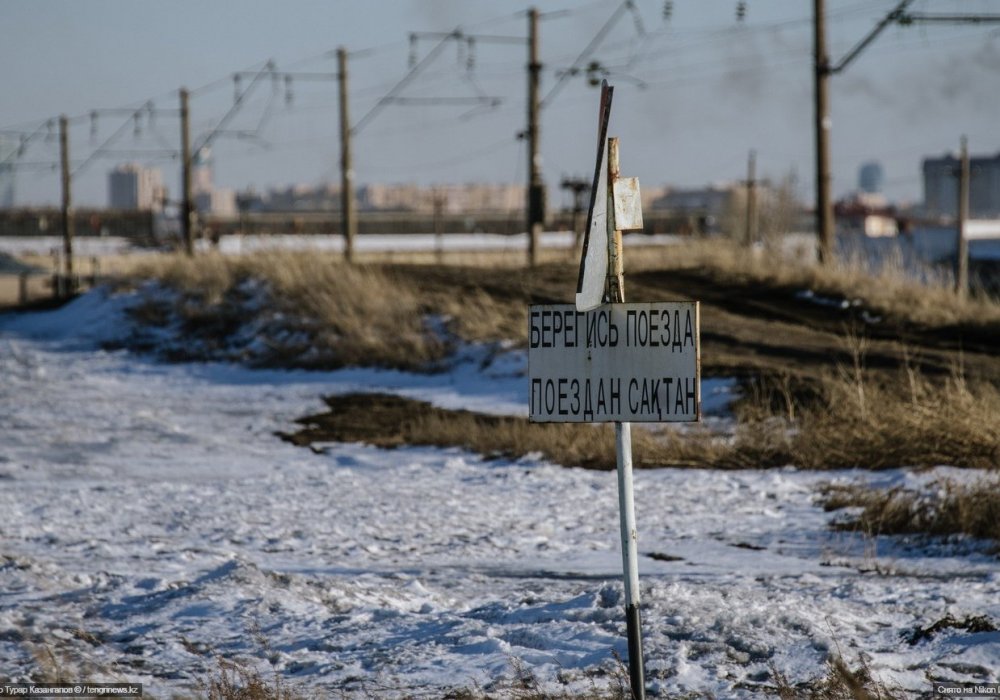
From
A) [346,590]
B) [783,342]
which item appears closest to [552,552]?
[346,590]

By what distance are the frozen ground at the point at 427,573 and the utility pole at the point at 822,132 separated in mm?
13362

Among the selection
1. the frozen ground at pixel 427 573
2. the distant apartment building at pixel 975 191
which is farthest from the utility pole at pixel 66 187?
the distant apartment building at pixel 975 191

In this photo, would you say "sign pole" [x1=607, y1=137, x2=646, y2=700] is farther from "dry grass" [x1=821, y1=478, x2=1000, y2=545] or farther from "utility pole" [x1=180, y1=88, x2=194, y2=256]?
"utility pole" [x1=180, y1=88, x2=194, y2=256]

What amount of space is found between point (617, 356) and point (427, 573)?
3.40m

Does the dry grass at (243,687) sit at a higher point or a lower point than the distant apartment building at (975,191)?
lower

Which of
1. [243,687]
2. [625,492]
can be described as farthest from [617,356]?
[243,687]

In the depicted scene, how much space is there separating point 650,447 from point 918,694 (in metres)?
6.65

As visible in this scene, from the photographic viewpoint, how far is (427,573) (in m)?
7.79

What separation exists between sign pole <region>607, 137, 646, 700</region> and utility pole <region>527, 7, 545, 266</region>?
2369 centimetres

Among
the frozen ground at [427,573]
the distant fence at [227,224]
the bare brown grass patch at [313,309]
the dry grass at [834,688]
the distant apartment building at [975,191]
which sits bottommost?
the frozen ground at [427,573]

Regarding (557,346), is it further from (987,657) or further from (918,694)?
(987,657)

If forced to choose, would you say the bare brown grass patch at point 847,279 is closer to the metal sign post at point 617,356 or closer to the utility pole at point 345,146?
the utility pole at point 345,146

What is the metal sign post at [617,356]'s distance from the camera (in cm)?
474

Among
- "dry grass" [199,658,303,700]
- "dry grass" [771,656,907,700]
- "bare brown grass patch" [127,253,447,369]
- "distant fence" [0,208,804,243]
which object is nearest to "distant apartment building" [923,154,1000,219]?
"distant fence" [0,208,804,243]
